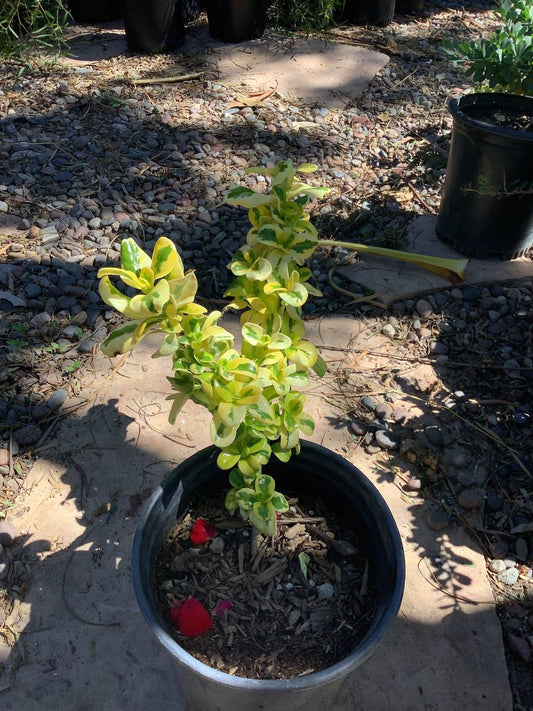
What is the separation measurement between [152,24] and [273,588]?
13.6 feet

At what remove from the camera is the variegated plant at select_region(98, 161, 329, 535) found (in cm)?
115

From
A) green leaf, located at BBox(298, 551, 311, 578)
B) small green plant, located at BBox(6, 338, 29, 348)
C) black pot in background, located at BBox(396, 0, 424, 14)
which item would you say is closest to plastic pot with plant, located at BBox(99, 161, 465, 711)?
green leaf, located at BBox(298, 551, 311, 578)

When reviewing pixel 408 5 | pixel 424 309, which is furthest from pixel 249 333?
pixel 408 5

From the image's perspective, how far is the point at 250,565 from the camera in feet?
5.33

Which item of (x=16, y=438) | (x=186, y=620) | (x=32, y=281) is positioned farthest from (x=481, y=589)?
(x=32, y=281)

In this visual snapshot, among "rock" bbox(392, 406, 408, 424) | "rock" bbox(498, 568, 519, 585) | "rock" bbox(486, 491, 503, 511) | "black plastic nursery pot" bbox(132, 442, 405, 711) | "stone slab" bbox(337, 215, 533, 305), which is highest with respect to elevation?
"black plastic nursery pot" bbox(132, 442, 405, 711)

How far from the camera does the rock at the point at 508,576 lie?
1879 mm

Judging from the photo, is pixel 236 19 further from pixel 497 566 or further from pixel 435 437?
pixel 497 566

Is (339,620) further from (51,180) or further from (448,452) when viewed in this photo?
(51,180)

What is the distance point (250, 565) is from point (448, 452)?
91 centimetres

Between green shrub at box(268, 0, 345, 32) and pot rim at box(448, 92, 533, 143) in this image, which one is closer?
pot rim at box(448, 92, 533, 143)

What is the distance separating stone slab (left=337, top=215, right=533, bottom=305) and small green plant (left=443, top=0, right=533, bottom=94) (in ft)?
2.77

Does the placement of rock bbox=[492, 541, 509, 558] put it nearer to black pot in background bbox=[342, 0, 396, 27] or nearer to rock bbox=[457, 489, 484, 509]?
rock bbox=[457, 489, 484, 509]

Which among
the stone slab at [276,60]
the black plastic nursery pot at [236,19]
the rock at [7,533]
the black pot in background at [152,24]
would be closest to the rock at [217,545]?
the rock at [7,533]
